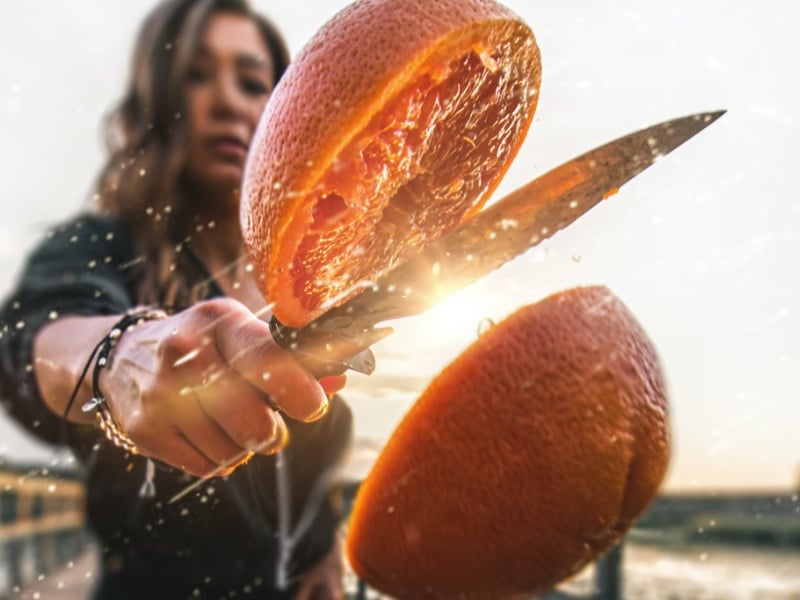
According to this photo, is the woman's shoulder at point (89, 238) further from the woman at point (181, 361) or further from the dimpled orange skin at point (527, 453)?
the dimpled orange skin at point (527, 453)

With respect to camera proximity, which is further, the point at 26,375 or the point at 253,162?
the point at 26,375

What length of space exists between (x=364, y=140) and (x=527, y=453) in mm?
97

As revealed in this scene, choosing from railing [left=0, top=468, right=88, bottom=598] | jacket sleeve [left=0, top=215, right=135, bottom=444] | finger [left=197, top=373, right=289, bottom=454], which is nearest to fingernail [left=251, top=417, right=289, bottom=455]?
finger [left=197, top=373, right=289, bottom=454]

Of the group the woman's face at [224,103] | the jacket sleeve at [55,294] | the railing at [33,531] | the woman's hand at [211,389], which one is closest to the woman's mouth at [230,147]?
the woman's face at [224,103]

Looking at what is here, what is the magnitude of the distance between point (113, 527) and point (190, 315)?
491 millimetres

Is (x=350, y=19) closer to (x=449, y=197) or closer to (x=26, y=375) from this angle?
(x=449, y=197)

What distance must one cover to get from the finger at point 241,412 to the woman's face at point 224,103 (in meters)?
0.24

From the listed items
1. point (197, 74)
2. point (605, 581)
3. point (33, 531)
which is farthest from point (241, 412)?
point (33, 531)

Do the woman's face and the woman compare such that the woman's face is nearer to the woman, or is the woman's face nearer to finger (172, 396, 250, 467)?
the woman

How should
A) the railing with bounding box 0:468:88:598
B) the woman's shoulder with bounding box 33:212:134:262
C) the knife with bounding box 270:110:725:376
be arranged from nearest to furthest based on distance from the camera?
1. the knife with bounding box 270:110:725:376
2. the woman's shoulder with bounding box 33:212:134:262
3. the railing with bounding box 0:468:88:598

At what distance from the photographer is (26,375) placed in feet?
1.31

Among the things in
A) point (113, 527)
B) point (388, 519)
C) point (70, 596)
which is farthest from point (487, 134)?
point (113, 527)

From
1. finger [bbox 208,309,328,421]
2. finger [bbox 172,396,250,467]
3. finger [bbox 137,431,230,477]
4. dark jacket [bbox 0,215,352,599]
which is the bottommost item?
dark jacket [bbox 0,215,352,599]

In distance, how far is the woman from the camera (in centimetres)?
21
